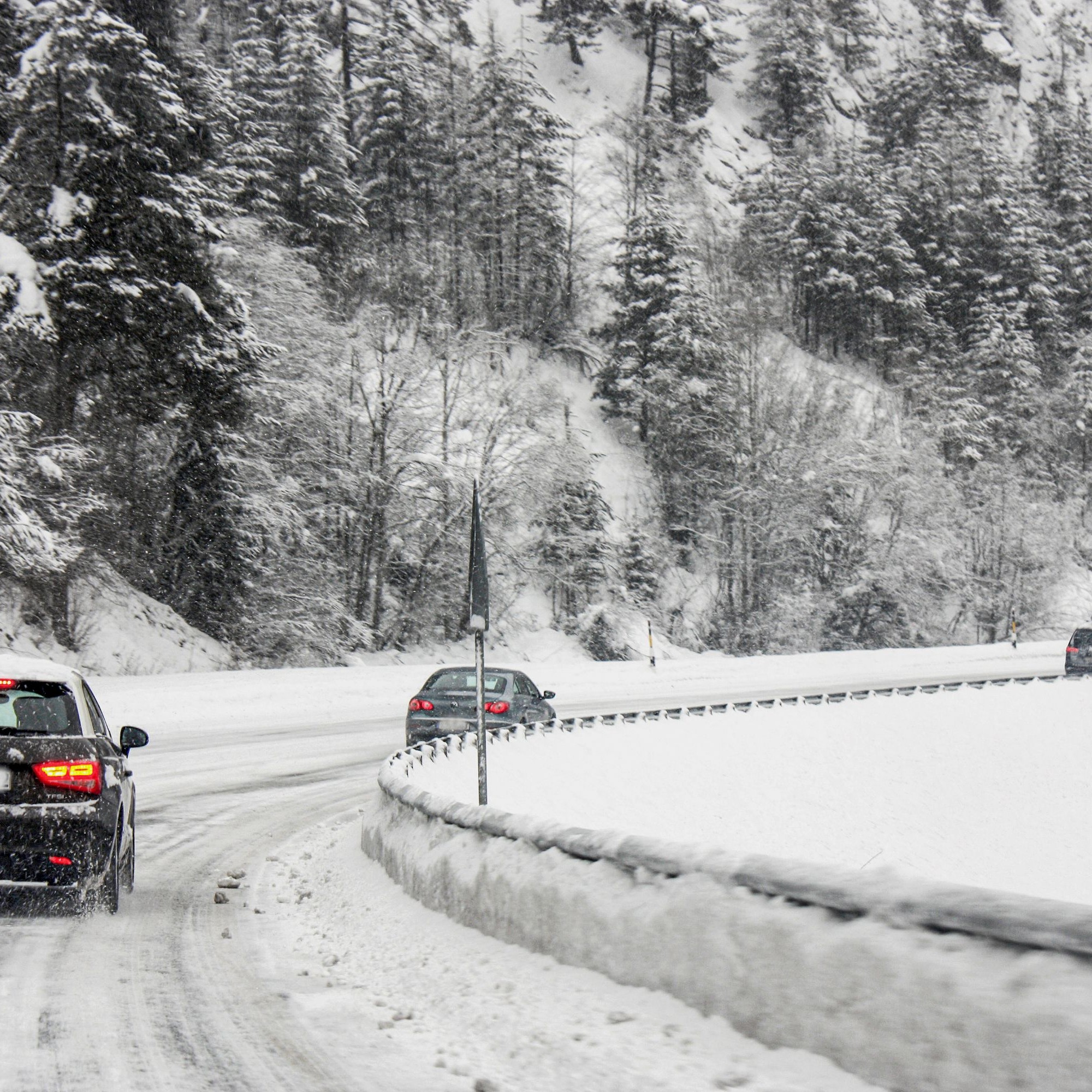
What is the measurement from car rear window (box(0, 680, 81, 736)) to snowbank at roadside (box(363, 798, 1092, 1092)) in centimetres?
283

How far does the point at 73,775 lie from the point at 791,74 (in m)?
89.6

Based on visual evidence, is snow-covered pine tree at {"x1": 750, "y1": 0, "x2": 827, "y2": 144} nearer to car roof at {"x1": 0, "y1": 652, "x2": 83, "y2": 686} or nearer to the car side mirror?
the car side mirror

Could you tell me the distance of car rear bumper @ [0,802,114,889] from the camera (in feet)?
21.4

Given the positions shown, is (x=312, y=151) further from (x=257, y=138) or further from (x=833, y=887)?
(x=833, y=887)

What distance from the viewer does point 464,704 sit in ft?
56.4

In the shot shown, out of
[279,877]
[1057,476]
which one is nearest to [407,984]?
[279,877]

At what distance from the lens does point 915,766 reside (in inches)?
1105

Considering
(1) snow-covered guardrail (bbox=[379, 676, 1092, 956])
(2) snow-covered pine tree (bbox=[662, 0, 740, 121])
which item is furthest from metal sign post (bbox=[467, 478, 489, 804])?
(2) snow-covered pine tree (bbox=[662, 0, 740, 121])

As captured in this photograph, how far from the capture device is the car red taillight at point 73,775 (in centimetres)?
670

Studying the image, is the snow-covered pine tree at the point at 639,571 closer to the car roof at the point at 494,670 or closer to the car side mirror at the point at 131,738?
the car roof at the point at 494,670

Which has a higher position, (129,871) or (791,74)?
(791,74)

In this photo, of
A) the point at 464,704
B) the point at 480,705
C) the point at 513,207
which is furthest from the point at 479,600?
the point at 513,207

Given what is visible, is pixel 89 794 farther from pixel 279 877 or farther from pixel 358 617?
pixel 358 617

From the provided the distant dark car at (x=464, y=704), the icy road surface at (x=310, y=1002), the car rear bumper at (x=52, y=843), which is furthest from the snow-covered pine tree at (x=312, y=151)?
the car rear bumper at (x=52, y=843)
